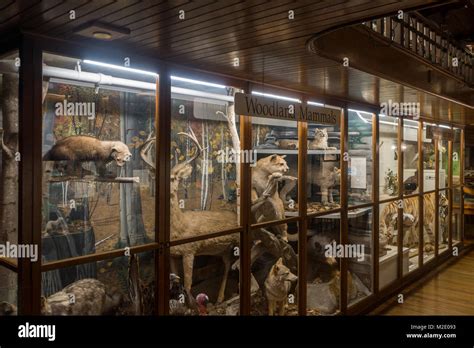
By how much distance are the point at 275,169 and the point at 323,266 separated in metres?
1.51

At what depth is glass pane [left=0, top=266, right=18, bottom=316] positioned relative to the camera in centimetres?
259

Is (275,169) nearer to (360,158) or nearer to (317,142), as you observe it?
(317,142)

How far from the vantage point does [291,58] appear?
3139mm

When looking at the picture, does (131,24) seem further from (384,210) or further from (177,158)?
(384,210)

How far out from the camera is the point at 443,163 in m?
8.70

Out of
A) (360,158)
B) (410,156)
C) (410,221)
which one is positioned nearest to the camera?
(360,158)

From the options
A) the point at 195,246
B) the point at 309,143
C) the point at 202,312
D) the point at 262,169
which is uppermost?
the point at 309,143

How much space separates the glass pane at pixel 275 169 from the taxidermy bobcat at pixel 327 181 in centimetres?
51

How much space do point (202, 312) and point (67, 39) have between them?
2.53 meters

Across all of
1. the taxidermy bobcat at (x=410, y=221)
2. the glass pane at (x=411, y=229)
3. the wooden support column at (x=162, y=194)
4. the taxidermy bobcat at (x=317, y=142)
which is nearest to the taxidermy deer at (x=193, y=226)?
the wooden support column at (x=162, y=194)

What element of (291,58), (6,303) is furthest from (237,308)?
(291,58)

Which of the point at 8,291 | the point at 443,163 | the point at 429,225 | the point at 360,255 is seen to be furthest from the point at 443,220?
the point at 8,291

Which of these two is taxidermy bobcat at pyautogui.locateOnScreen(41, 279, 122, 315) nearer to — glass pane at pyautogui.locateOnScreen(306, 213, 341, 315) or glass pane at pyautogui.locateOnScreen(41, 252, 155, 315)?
glass pane at pyautogui.locateOnScreen(41, 252, 155, 315)

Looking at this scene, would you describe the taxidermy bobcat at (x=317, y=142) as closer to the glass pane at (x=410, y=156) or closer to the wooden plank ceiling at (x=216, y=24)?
the wooden plank ceiling at (x=216, y=24)
